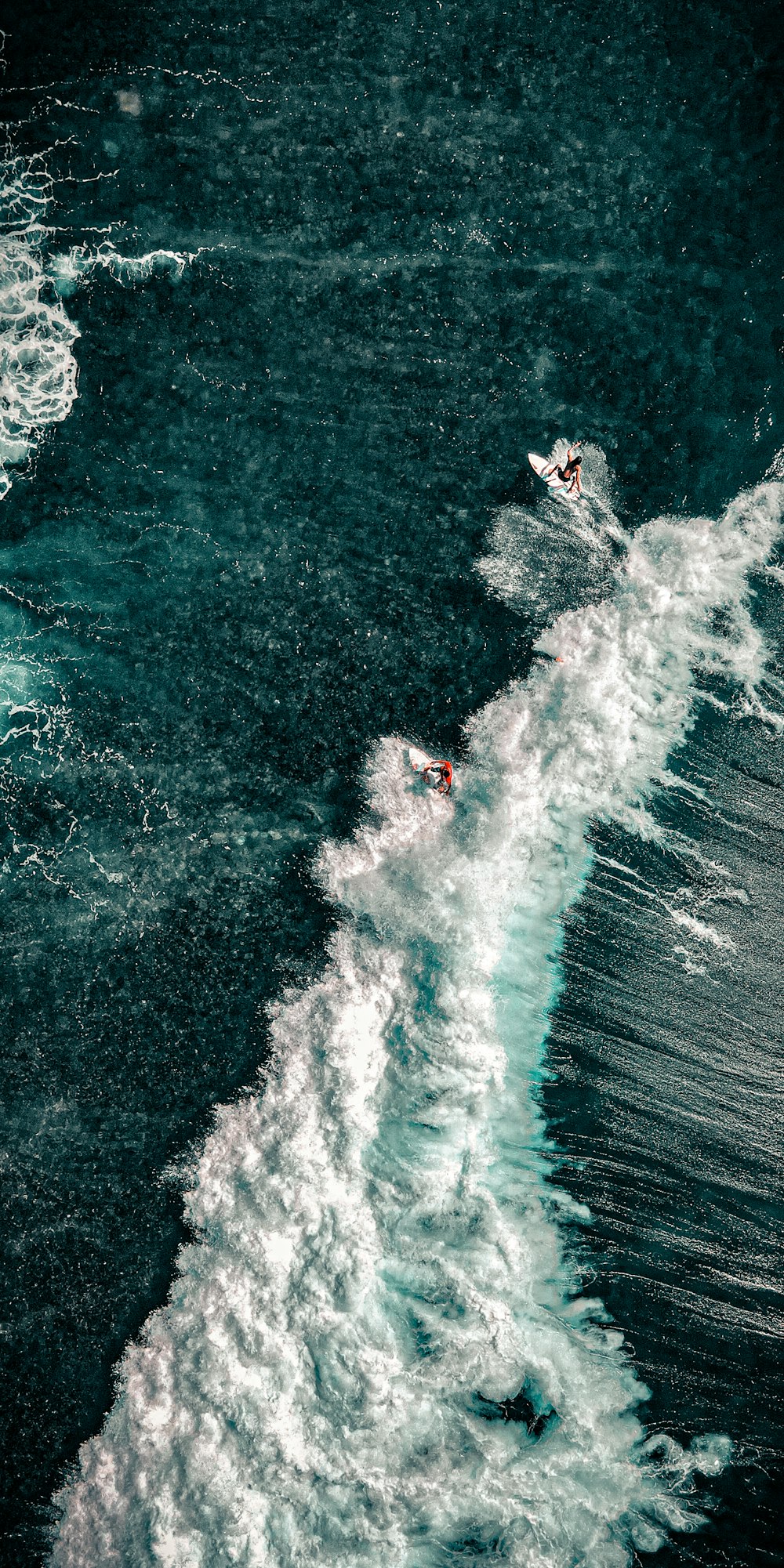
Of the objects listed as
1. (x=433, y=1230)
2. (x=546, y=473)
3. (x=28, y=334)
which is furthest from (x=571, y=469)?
(x=433, y=1230)

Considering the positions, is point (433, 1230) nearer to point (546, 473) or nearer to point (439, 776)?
point (439, 776)

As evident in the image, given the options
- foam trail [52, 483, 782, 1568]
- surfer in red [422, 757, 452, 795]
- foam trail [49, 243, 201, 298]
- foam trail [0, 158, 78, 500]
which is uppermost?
foam trail [49, 243, 201, 298]

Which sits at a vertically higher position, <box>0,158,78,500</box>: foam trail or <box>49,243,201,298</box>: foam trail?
<box>49,243,201,298</box>: foam trail

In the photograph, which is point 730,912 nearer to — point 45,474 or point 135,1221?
point 135,1221

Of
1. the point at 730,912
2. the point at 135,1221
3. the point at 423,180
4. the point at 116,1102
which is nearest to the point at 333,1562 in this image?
the point at 135,1221

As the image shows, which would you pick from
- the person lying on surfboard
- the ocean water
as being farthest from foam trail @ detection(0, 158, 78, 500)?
Result: the person lying on surfboard

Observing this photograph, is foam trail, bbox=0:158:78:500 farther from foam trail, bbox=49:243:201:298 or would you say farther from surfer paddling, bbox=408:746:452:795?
surfer paddling, bbox=408:746:452:795
